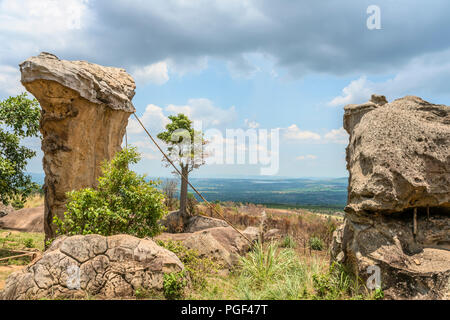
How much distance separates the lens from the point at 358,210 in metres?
6.10

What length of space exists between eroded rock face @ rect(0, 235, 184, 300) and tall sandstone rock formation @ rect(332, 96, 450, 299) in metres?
3.89

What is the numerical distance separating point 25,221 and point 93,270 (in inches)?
575

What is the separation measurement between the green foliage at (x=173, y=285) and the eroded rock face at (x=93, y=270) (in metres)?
0.14

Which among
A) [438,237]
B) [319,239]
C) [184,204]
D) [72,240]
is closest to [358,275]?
[438,237]

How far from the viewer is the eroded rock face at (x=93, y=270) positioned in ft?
17.7

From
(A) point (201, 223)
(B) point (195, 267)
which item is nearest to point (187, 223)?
(A) point (201, 223)

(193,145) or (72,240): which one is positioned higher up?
(193,145)

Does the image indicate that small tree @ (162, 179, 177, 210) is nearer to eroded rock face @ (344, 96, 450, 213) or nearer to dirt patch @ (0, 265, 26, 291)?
dirt patch @ (0, 265, 26, 291)

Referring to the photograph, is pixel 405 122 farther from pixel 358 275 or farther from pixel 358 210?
pixel 358 275

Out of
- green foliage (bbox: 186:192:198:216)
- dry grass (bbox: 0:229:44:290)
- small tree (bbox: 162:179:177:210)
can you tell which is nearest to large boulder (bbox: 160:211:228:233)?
green foliage (bbox: 186:192:198:216)

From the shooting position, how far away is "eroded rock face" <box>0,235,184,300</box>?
Answer: 17.7ft

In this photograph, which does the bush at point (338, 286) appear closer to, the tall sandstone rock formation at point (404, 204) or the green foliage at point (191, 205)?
the tall sandstone rock formation at point (404, 204)

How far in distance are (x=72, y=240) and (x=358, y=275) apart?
18.5ft

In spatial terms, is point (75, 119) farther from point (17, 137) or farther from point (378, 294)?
point (378, 294)
